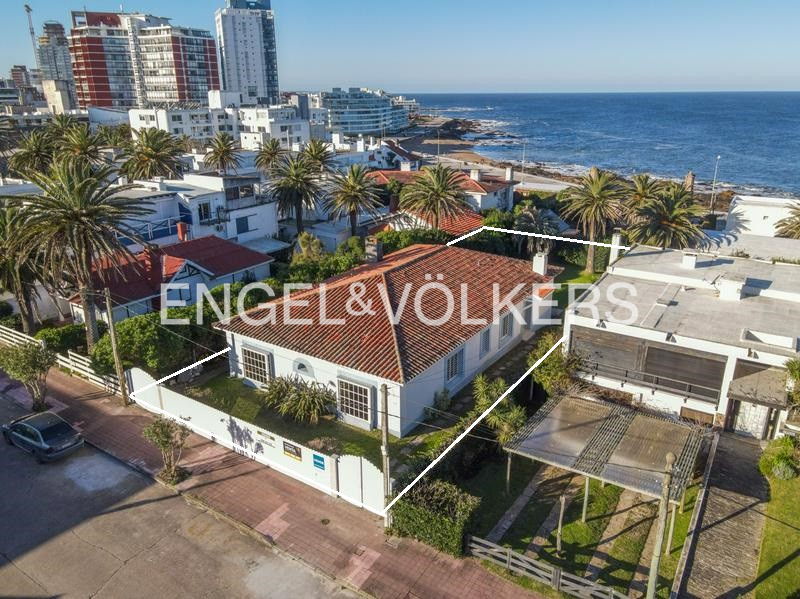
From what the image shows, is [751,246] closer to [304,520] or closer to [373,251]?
[373,251]

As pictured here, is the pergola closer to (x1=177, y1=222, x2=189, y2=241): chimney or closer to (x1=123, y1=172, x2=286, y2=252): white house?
(x1=177, y1=222, x2=189, y2=241): chimney

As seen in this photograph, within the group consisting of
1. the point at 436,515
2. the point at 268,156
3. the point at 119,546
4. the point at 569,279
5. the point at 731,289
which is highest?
the point at 268,156

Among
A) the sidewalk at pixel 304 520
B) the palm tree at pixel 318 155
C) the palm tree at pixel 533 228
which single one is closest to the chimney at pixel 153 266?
the sidewalk at pixel 304 520

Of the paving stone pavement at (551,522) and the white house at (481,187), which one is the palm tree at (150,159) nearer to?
the white house at (481,187)

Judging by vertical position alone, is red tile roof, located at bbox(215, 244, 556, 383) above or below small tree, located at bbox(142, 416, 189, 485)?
above

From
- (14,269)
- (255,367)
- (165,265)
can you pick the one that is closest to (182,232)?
(165,265)

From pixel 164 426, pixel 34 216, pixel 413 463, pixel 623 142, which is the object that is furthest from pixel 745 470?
pixel 623 142

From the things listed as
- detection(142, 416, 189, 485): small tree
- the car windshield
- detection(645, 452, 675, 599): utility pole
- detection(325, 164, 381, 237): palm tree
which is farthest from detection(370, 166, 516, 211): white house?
detection(645, 452, 675, 599): utility pole
